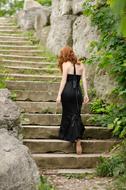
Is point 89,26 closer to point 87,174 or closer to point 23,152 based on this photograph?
point 87,174

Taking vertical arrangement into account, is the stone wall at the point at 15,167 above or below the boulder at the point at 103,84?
below

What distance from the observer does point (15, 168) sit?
416cm

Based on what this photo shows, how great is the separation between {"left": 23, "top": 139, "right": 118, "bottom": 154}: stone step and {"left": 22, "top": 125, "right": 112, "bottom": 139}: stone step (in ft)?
0.54

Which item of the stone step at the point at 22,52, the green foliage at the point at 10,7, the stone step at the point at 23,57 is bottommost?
the stone step at the point at 23,57

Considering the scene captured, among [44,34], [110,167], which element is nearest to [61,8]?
[44,34]

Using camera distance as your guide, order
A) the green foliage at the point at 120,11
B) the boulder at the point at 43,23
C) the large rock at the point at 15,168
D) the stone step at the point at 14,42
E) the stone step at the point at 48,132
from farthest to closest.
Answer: the boulder at the point at 43,23
the stone step at the point at 14,42
the stone step at the point at 48,132
the large rock at the point at 15,168
the green foliage at the point at 120,11

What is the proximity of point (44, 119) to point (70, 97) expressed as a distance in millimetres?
747

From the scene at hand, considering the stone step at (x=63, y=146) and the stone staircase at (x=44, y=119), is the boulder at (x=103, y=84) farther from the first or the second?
the stone step at (x=63, y=146)

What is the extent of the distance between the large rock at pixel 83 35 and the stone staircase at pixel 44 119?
0.76 meters

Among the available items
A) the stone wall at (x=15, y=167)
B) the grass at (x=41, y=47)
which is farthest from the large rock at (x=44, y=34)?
the stone wall at (x=15, y=167)

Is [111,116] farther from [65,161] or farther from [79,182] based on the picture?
[79,182]

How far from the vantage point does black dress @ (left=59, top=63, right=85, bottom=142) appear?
6949 millimetres

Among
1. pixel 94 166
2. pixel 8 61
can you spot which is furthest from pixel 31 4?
pixel 94 166

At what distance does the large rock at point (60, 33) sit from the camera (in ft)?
36.3
